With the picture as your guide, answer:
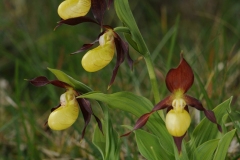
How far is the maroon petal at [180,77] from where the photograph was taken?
110 cm

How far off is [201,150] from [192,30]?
2.93 metres

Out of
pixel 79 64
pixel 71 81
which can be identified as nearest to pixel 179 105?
pixel 71 81

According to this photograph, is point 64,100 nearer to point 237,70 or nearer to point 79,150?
point 79,150

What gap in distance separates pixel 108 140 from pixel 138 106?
0.15 metres

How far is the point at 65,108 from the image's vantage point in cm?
131

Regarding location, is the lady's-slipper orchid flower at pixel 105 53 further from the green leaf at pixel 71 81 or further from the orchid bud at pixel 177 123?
the orchid bud at pixel 177 123

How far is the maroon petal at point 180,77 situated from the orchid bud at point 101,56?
218mm

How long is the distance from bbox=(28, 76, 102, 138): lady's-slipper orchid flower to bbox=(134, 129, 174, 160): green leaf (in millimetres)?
148

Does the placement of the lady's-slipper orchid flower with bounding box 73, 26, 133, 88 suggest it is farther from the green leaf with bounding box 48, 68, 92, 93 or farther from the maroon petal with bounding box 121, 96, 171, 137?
the maroon petal with bounding box 121, 96, 171, 137

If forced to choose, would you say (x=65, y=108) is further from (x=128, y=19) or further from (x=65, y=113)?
(x=128, y=19)

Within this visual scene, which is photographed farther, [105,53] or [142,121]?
[105,53]

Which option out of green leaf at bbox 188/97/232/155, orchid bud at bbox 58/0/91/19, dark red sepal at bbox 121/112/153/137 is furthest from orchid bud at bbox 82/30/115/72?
green leaf at bbox 188/97/232/155

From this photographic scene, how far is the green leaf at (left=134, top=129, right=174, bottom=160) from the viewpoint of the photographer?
1.26 m

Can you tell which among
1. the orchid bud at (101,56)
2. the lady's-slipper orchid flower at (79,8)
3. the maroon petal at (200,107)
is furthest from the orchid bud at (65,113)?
the maroon petal at (200,107)
